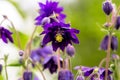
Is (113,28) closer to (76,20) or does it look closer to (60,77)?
(60,77)

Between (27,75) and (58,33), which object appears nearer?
(27,75)

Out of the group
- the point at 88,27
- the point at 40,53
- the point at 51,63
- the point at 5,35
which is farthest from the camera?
the point at 88,27

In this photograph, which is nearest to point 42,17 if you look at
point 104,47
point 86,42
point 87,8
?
point 104,47

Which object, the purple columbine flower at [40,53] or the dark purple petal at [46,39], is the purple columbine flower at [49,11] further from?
the purple columbine flower at [40,53]

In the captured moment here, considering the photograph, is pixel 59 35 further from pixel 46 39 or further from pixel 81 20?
pixel 81 20

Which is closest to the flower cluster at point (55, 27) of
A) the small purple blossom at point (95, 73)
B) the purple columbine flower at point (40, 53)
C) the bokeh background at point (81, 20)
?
the small purple blossom at point (95, 73)

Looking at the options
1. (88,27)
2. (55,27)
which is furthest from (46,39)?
(88,27)

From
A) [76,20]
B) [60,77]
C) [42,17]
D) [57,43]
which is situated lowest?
[60,77]
